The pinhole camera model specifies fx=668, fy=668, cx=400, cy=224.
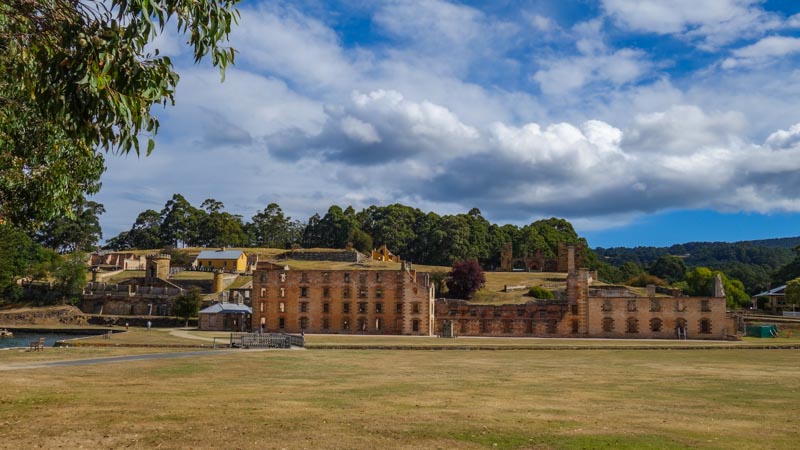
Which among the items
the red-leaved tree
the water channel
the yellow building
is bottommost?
the water channel

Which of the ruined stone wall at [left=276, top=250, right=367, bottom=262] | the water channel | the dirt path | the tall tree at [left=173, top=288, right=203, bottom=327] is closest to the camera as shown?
the dirt path

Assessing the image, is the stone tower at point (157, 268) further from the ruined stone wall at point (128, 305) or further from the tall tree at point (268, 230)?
the tall tree at point (268, 230)

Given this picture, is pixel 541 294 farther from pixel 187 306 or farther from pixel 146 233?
pixel 146 233

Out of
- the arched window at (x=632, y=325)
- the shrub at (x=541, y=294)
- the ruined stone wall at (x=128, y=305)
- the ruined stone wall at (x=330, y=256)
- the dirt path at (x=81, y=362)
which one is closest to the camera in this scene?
the dirt path at (x=81, y=362)

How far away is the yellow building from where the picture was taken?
107 meters

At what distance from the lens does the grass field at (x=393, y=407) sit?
12125mm

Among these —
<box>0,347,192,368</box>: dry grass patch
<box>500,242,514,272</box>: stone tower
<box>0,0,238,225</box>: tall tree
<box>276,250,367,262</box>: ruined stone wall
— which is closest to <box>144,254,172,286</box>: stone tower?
<box>276,250,367,262</box>: ruined stone wall

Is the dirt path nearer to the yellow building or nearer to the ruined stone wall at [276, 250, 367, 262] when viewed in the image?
the yellow building

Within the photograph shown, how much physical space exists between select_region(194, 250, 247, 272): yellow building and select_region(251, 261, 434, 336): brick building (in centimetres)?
4205

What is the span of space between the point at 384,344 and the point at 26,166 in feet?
105

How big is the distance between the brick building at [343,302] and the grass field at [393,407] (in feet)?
113

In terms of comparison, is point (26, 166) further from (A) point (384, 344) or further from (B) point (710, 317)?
(B) point (710, 317)

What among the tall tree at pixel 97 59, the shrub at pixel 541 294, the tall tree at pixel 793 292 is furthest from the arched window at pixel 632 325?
the tall tree at pixel 97 59

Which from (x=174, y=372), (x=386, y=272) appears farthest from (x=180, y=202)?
(x=174, y=372)
